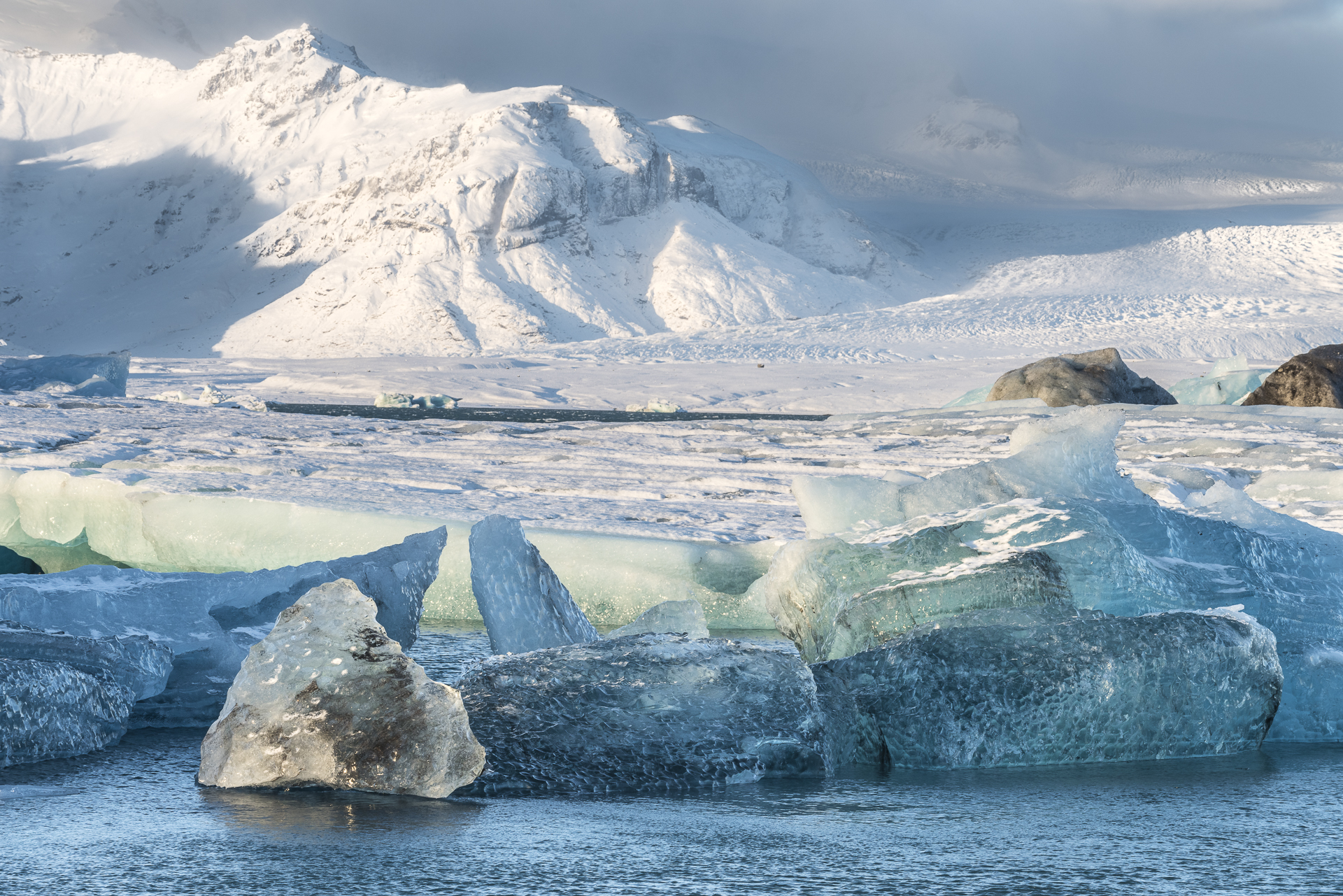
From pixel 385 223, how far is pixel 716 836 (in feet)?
239

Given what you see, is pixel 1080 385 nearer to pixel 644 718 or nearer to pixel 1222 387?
pixel 1222 387

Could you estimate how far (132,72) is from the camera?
103375mm

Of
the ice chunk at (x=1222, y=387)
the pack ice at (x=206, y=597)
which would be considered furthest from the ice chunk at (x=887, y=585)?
the ice chunk at (x=1222, y=387)

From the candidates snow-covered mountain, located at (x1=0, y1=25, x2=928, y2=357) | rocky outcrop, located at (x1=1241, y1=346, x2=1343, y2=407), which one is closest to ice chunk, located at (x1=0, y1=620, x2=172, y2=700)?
rocky outcrop, located at (x1=1241, y1=346, x2=1343, y2=407)

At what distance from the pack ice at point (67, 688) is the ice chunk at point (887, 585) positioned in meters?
1.74

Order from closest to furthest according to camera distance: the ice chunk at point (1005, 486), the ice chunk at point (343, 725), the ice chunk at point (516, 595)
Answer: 1. the ice chunk at point (343, 725)
2. the ice chunk at point (516, 595)
3. the ice chunk at point (1005, 486)

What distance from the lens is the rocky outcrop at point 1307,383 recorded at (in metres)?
11.3

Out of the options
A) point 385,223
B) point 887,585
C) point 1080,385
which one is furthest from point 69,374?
point 385,223

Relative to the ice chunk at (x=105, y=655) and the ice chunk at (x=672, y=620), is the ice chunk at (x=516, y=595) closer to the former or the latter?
the ice chunk at (x=672, y=620)

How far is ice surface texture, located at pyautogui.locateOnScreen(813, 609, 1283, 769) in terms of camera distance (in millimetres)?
2529

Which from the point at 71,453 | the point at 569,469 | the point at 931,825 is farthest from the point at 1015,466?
the point at 71,453

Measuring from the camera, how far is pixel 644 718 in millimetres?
2416

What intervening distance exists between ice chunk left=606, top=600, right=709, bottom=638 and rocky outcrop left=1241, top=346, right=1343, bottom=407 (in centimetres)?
992

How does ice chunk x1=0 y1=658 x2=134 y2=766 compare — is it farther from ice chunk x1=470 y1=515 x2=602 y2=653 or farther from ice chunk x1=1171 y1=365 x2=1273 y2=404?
ice chunk x1=1171 y1=365 x2=1273 y2=404
